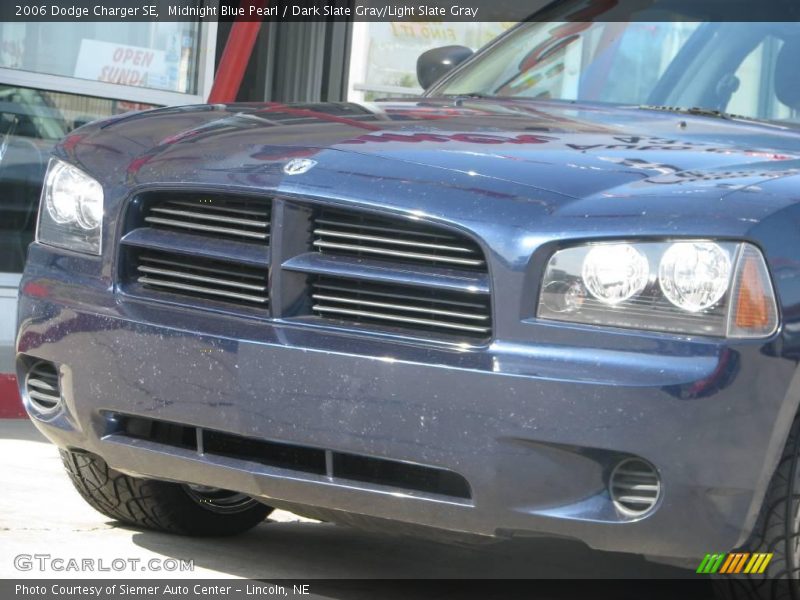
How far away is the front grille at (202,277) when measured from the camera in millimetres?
3227

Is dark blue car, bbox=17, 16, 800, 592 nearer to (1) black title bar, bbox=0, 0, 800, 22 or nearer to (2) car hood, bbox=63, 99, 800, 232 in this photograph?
(2) car hood, bbox=63, 99, 800, 232

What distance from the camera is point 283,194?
3135mm

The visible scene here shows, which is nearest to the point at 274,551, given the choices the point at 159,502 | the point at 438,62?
the point at 159,502

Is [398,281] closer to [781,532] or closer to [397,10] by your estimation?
[781,532]

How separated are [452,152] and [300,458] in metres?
0.74

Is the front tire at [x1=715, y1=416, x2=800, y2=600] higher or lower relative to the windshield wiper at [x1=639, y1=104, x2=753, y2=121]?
lower

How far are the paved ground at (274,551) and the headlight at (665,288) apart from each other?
935mm

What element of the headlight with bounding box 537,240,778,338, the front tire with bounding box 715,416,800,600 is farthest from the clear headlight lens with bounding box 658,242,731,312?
the front tire with bounding box 715,416,800,600

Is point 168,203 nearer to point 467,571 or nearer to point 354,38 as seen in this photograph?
point 467,571

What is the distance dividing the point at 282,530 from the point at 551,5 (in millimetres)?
2099

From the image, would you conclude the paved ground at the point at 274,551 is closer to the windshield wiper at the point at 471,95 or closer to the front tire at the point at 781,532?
the front tire at the point at 781,532

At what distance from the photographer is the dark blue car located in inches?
110

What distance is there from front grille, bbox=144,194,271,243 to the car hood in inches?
2.5

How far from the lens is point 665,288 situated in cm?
284
